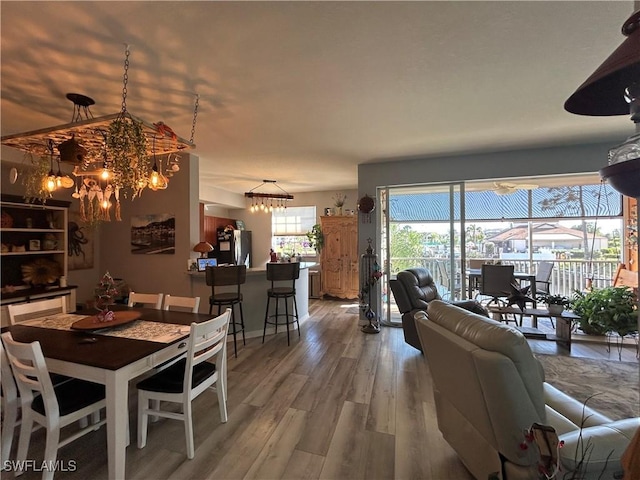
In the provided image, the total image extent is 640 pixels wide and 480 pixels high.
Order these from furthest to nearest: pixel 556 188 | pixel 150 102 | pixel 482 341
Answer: pixel 556 188
pixel 150 102
pixel 482 341

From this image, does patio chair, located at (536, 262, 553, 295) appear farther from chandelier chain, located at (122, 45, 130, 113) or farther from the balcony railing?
chandelier chain, located at (122, 45, 130, 113)

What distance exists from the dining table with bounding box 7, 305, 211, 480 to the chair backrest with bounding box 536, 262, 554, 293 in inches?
239

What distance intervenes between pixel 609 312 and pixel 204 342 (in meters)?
4.72

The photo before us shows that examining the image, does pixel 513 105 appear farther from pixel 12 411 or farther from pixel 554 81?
pixel 12 411

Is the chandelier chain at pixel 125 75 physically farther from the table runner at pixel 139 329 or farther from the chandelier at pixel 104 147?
the table runner at pixel 139 329

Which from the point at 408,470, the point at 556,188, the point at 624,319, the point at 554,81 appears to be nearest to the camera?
the point at 408,470

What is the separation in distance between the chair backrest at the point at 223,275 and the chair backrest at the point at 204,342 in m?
1.41

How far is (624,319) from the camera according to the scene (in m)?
3.46

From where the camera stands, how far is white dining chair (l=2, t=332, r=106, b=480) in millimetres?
1540

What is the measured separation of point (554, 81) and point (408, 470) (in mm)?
3097

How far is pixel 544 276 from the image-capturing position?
547 centimetres

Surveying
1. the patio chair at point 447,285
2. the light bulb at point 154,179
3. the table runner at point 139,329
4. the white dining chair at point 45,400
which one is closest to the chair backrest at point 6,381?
the white dining chair at point 45,400

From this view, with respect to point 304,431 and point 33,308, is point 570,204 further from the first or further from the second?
point 33,308

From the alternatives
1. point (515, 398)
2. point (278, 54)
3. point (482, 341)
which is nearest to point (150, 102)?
point (278, 54)
